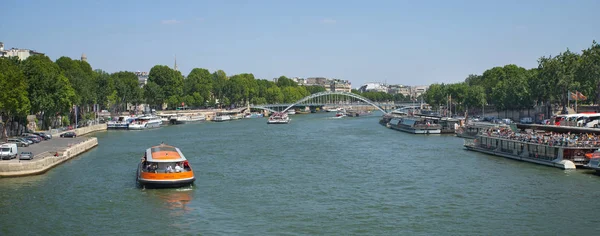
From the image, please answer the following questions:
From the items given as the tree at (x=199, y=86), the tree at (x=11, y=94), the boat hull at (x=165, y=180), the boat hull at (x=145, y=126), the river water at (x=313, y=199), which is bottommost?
the river water at (x=313, y=199)

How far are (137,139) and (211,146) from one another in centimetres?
1000

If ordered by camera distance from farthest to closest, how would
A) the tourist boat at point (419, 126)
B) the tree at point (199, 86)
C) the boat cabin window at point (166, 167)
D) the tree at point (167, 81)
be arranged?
the tree at point (199, 86) < the tree at point (167, 81) < the tourist boat at point (419, 126) < the boat cabin window at point (166, 167)

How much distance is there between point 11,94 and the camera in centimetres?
3806

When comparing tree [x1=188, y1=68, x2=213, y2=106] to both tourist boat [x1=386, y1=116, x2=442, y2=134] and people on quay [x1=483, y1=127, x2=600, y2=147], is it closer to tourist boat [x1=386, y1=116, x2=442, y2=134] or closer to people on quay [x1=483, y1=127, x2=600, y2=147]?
tourist boat [x1=386, y1=116, x2=442, y2=134]

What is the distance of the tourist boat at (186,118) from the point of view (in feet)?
275

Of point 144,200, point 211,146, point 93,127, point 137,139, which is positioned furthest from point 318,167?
point 93,127

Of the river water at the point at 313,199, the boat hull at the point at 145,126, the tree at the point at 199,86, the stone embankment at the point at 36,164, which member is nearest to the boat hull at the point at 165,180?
the river water at the point at 313,199

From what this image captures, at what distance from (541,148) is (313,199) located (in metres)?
14.4

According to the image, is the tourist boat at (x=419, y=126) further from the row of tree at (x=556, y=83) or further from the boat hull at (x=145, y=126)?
the boat hull at (x=145, y=126)

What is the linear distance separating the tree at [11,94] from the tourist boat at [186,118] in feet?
135

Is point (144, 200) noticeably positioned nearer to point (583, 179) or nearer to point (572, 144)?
point (583, 179)

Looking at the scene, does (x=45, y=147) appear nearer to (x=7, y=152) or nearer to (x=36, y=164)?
(x=7, y=152)

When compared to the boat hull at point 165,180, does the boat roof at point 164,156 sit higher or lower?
higher

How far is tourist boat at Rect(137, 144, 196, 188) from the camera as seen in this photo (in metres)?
24.3
